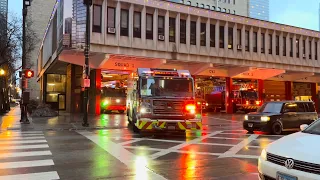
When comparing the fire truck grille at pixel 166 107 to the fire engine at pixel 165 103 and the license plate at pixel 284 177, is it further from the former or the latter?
the license plate at pixel 284 177

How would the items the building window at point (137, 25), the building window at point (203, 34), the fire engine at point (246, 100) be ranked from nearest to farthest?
the building window at point (137, 25), the building window at point (203, 34), the fire engine at point (246, 100)

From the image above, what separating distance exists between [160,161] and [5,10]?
27.1 m

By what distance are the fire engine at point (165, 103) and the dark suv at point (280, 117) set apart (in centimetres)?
366

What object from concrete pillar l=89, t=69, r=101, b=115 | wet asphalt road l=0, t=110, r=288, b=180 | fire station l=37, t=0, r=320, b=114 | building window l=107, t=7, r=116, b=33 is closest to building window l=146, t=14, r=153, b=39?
fire station l=37, t=0, r=320, b=114

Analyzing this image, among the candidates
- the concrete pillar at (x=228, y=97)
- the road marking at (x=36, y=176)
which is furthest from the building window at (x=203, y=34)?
the road marking at (x=36, y=176)

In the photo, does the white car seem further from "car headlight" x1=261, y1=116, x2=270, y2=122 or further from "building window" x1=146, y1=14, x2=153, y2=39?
"building window" x1=146, y1=14, x2=153, y2=39

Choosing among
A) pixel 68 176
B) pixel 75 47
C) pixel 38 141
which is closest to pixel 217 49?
pixel 75 47

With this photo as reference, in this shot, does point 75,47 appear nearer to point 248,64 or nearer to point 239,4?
point 248,64

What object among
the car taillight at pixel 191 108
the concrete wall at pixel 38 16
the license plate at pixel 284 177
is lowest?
the license plate at pixel 284 177

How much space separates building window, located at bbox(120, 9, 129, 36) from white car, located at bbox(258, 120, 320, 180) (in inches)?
1020

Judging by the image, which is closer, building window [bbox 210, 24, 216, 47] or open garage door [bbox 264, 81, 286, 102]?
building window [bbox 210, 24, 216, 47]

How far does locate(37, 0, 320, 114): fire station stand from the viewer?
96.9 ft

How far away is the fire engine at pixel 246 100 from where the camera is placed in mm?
37562

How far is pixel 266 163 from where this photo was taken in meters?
5.29
